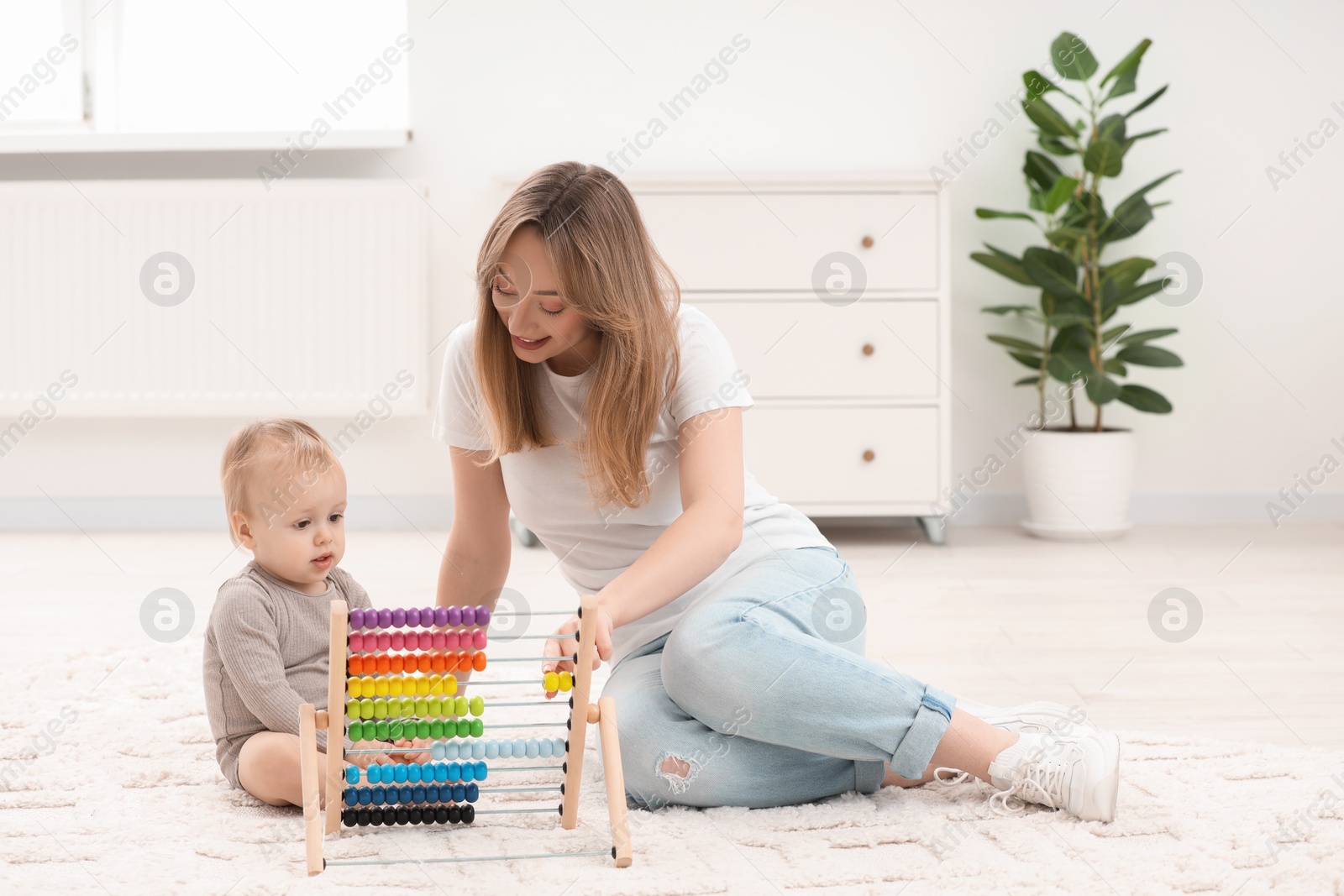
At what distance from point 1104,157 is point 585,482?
2011 millimetres

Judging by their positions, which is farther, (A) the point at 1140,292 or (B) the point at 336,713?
(A) the point at 1140,292

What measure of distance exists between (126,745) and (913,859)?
0.95 metres

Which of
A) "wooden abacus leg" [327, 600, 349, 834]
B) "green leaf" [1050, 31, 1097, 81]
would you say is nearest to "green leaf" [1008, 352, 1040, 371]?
"green leaf" [1050, 31, 1097, 81]

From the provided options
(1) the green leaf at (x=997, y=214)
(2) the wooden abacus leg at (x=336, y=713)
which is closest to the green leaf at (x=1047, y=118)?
(1) the green leaf at (x=997, y=214)

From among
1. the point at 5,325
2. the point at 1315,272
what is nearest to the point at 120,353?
the point at 5,325

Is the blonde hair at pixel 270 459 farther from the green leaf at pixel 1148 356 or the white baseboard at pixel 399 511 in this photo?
the green leaf at pixel 1148 356

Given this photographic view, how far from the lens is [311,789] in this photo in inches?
43.4

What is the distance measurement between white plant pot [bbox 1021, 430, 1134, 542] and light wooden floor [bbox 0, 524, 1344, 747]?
0.08 metres

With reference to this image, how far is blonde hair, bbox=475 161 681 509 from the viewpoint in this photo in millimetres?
1203

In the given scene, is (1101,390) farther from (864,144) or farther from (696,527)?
(696,527)

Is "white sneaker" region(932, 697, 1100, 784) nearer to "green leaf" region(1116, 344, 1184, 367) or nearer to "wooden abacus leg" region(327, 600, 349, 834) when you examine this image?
"wooden abacus leg" region(327, 600, 349, 834)

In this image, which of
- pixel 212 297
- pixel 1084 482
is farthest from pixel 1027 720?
pixel 212 297

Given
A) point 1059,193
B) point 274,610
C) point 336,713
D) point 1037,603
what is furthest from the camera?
point 1059,193

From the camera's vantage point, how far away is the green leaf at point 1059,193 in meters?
2.82
